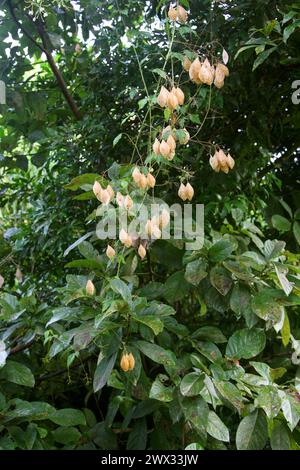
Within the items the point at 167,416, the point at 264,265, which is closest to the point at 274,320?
the point at 264,265

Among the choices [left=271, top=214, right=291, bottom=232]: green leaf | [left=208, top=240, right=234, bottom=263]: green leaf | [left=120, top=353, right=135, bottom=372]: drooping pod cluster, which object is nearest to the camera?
[left=120, top=353, right=135, bottom=372]: drooping pod cluster

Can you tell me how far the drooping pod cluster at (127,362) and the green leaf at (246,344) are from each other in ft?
0.67

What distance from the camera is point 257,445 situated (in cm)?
95

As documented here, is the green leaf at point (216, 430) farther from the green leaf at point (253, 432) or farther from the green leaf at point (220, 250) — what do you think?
the green leaf at point (220, 250)

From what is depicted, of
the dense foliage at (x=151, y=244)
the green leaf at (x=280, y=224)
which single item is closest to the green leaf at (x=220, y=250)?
the dense foliage at (x=151, y=244)

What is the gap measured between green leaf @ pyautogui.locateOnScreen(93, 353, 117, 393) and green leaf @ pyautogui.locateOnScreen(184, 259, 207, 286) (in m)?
0.18

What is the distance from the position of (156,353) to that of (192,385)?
0.27 ft

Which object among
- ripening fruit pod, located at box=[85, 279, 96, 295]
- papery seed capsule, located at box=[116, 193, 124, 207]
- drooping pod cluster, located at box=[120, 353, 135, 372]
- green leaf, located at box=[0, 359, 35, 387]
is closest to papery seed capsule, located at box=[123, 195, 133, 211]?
papery seed capsule, located at box=[116, 193, 124, 207]

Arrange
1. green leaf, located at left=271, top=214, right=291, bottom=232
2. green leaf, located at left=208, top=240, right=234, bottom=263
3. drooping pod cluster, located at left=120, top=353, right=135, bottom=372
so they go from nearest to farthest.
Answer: drooping pod cluster, located at left=120, top=353, right=135, bottom=372, green leaf, located at left=208, top=240, right=234, bottom=263, green leaf, located at left=271, top=214, right=291, bottom=232

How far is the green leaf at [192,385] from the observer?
892mm

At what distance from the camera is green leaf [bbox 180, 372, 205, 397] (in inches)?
35.1

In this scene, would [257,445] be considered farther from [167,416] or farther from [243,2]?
[243,2]

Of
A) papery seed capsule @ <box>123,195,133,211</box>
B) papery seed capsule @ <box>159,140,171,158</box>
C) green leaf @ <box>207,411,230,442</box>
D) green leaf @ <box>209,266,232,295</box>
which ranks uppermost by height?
papery seed capsule @ <box>159,140,171,158</box>

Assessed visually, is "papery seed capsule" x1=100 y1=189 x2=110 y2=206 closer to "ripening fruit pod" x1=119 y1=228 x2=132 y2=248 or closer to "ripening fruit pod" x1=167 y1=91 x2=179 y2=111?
"ripening fruit pod" x1=119 y1=228 x2=132 y2=248
